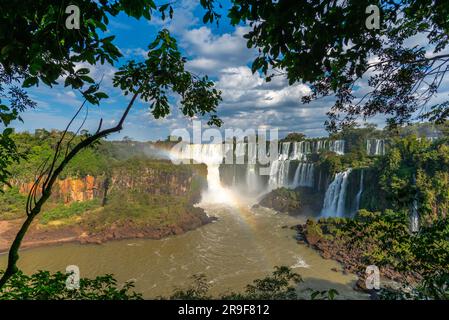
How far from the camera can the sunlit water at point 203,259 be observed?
18.7 meters

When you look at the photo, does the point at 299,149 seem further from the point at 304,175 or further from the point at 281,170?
the point at 304,175

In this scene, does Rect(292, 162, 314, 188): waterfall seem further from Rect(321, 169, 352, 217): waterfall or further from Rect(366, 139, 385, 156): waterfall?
Rect(366, 139, 385, 156): waterfall

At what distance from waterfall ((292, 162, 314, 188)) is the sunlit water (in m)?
9.69

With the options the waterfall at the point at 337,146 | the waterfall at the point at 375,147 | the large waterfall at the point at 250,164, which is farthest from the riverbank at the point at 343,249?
the waterfall at the point at 337,146

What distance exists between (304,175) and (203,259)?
23177mm

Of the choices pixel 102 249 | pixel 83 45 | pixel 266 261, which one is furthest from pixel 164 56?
pixel 102 249

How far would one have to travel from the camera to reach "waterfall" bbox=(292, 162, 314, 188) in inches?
1565

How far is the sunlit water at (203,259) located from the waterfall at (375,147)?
1991 cm

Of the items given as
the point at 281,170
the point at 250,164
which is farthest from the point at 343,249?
the point at 250,164

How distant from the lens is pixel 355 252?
21.6 m

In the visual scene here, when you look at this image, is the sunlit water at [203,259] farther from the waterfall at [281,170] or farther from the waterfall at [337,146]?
the waterfall at [337,146]

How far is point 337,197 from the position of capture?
104 ft

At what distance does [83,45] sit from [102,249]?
28835mm

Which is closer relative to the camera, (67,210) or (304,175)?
(67,210)
